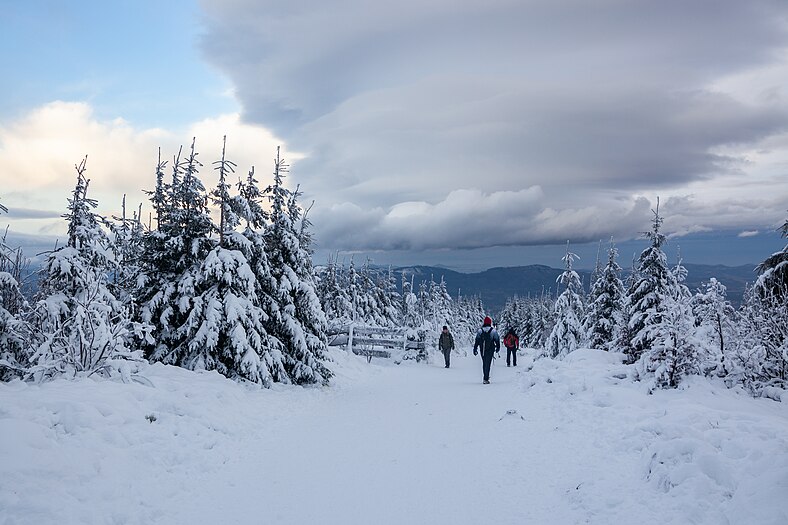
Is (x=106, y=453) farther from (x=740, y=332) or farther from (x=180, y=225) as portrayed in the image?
(x=740, y=332)

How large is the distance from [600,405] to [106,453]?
9.28m

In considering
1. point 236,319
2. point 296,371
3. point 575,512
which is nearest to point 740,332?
point 575,512

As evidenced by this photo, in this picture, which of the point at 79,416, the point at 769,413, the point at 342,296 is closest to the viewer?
the point at 79,416

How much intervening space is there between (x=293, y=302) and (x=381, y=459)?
8.31m

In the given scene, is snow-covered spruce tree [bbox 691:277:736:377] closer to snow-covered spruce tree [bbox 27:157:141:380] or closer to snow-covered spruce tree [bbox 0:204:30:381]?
snow-covered spruce tree [bbox 27:157:141:380]

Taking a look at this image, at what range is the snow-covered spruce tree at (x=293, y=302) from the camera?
14633 mm

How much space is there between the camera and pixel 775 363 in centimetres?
1111

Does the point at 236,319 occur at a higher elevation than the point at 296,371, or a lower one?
higher

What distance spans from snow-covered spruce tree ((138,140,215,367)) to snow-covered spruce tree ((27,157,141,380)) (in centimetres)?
167

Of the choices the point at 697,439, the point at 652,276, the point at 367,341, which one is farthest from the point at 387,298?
the point at 697,439

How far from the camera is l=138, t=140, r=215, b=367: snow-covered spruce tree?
12945 millimetres

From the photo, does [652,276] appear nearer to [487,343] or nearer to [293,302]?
[487,343]

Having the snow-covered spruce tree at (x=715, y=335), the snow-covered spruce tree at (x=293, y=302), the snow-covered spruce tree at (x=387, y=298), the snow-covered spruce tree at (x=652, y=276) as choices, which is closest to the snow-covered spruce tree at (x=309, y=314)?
the snow-covered spruce tree at (x=293, y=302)

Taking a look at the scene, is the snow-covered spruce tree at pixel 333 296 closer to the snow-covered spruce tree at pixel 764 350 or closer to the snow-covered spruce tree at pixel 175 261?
the snow-covered spruce tree at pixel 175 261
